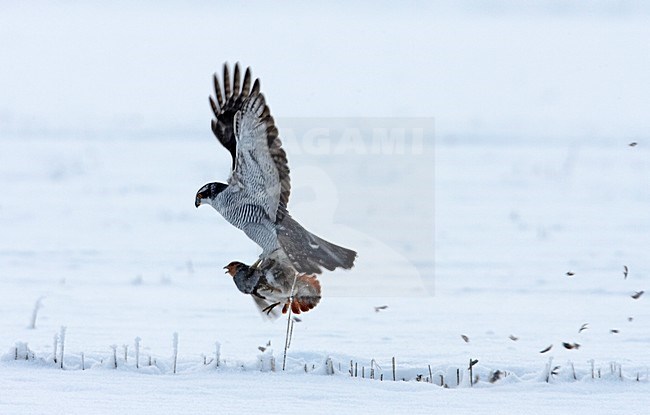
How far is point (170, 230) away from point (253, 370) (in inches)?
306

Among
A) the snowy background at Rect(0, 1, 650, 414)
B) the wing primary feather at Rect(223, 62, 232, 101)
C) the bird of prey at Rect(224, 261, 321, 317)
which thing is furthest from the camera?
the wing primary feather at Rect(223, 62, 232, 101)

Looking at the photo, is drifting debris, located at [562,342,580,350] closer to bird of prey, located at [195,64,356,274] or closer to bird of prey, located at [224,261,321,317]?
bird of prey, located at [195,64,356,274]

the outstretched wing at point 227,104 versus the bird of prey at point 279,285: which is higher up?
the outstretched wing at point 227,104

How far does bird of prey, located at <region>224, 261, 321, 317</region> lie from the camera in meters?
7.24

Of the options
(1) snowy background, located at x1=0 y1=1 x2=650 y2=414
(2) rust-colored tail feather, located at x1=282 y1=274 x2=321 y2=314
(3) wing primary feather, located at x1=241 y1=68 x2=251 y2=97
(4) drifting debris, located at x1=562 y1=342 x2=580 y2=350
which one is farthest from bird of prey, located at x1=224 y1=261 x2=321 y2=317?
(4) drifting debris, located at x1=562 y1=342 x2=580 y2=350

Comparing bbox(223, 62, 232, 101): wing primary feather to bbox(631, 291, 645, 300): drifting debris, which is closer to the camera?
bbox(223, 62, 232, 101): wing primary feather

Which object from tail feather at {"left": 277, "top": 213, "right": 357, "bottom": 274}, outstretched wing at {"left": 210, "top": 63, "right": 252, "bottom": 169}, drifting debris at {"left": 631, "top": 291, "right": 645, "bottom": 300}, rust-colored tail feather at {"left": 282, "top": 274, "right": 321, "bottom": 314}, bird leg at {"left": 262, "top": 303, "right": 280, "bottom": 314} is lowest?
bird leg at {"left": 262, "top": 303, "right": 280, "bottom": 314}

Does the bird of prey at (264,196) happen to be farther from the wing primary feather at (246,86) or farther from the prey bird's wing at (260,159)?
the wing primary feather at (246,86)

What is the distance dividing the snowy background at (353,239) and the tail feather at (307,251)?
0.53 meters

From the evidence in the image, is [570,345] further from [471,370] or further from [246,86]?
[246,86]

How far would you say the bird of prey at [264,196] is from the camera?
7363mm

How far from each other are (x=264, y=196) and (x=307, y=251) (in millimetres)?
412

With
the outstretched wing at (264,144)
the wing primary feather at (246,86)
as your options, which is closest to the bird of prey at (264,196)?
the outstretched wing at (264,144)

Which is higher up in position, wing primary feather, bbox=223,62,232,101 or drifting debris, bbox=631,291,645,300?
wing primary feather, bbox=223,62,232,101
